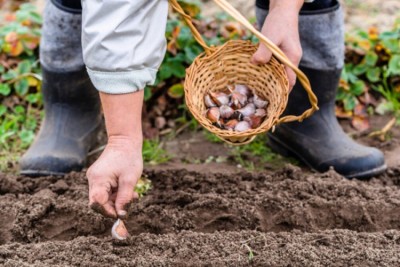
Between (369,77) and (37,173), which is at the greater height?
(369,77)

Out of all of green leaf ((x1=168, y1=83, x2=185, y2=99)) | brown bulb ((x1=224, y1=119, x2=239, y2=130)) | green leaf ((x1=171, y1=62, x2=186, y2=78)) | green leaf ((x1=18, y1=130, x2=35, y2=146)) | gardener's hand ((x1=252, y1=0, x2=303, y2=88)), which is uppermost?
gardener's hand ((x1=252, y1=0, x2=303, y2=88))

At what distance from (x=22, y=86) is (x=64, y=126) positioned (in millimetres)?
448

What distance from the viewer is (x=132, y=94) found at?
188cm

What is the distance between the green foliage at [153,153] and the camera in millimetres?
2871

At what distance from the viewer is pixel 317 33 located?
260cm

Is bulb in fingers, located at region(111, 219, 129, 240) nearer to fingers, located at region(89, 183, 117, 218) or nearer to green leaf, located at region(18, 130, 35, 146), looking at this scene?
fingers, located at region(89, 183, 117, 218)

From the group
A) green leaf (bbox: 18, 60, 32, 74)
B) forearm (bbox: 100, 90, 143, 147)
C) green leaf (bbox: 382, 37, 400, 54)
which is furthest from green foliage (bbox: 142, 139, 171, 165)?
green leaf (bbox: 382, 37, 400, 54)

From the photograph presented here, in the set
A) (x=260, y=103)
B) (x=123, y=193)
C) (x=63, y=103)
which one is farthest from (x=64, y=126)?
(x=123, y=193)

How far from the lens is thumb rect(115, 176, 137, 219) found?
1855mm

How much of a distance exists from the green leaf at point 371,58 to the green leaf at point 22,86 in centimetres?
146

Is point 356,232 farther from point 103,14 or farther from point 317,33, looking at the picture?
point 103,14

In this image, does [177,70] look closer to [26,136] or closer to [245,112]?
[26,136]

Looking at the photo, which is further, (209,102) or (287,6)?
(209,102)

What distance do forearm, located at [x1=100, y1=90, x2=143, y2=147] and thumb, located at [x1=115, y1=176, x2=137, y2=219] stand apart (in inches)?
4.1
